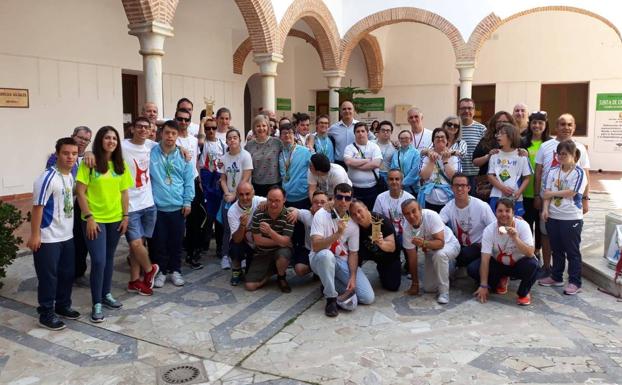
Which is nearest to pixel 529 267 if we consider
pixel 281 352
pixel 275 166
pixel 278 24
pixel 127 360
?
pixel 281 352

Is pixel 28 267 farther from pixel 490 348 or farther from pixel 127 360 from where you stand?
pixel 490 348

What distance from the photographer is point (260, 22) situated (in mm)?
10234

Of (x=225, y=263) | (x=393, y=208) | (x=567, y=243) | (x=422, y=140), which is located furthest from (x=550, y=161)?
(x=225, y=263)

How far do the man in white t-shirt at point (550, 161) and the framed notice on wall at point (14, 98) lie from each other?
28.3 feet

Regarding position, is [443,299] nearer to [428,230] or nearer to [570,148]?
[428,230]

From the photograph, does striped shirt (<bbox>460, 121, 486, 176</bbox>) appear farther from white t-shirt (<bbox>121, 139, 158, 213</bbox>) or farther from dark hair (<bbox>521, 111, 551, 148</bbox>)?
white t-shirt (<bbox>121, 139, 158, 213</bbox>)

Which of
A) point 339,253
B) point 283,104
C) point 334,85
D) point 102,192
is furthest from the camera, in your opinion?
point 283,104

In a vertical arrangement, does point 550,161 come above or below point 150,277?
above

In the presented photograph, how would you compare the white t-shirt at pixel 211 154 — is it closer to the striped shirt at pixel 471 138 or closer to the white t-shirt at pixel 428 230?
the white t-shirt at pixel 428 230

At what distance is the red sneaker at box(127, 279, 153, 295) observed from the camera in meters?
4.77

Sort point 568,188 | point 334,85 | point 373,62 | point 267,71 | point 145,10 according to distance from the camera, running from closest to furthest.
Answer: point 568,188, point 145,10, point 267,71, point 334,85, point 373,62

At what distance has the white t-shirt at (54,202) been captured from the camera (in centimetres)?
369

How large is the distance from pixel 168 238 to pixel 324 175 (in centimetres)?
162

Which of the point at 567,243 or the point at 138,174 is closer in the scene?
the point at 138,174
